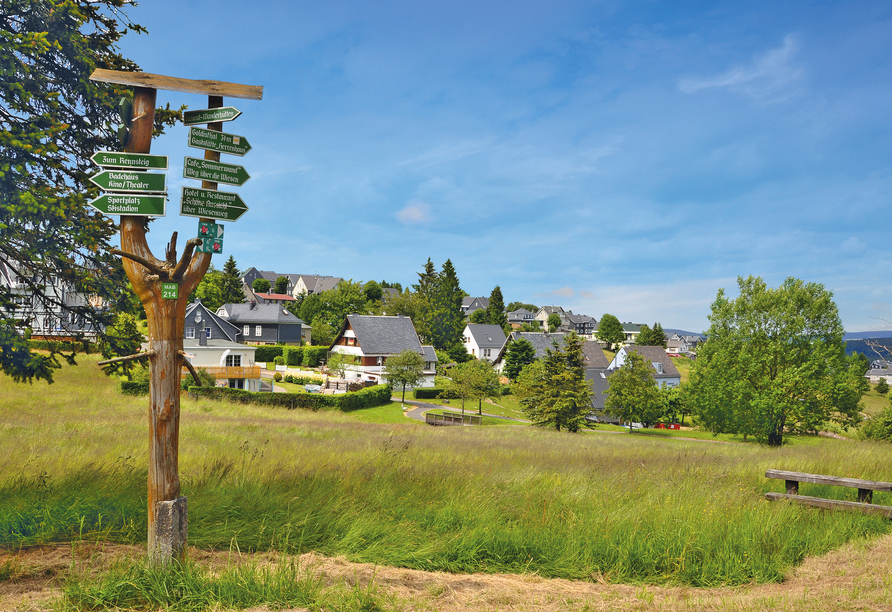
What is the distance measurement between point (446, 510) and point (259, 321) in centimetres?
7438

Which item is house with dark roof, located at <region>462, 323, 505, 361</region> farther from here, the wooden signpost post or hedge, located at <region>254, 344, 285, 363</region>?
the wooden signpost post

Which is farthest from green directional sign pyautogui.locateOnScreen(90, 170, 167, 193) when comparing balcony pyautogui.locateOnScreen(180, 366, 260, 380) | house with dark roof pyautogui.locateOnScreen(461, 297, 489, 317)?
house with dark roof pyautogui.locateOnScreen(461, 297, 489, 317)

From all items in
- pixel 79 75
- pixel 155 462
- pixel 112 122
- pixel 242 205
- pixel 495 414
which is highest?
pixel 79 75

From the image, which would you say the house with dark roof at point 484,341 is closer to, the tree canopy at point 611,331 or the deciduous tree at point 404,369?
the deciduous tree at point 404,369

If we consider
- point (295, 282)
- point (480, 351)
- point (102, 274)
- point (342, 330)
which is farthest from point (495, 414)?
point (295, 282)

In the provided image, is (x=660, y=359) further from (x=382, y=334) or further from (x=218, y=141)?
(x=218, y=141)

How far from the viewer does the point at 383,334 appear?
6353 centimetres

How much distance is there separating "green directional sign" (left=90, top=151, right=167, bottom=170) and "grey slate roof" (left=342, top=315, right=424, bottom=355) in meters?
54.4

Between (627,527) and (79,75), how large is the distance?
34.8ft

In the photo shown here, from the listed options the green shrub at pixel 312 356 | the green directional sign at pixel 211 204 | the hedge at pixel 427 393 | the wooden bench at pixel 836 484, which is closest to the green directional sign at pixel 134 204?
the green directional sign at pixel 211 204

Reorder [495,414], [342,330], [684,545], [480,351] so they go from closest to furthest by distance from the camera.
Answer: [684,545] < [495,414] < [342,330] < [480,351]

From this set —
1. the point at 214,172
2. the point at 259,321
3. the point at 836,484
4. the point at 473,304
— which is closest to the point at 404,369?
the point at 259,321

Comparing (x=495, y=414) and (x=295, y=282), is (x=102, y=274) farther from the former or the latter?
(x=295, y=282)

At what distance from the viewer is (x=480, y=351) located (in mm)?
92062
